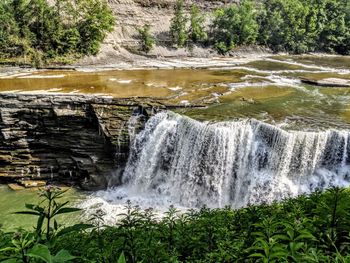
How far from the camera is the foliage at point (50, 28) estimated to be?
88.7 ft

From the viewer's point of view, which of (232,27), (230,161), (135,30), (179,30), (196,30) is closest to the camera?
(230,161)

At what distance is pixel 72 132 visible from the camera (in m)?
14.4

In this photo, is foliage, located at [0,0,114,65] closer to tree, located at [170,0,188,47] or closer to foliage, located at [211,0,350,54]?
tree, located at [170,0,188,47]

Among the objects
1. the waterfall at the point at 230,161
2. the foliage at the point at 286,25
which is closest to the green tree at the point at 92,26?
the foliage at the point at 286,25

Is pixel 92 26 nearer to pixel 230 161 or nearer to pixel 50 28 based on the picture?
pixel 50 28

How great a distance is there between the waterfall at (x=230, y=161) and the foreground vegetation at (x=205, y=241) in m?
8.13

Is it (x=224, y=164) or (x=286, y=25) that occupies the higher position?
(x=286, y=25)

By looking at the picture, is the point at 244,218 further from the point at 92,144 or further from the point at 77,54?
the point at 77,54

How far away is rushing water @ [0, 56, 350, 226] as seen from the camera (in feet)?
39.5

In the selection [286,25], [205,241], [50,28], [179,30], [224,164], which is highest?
[286,25]

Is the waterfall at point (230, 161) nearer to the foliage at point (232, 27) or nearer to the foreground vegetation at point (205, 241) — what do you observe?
the foreground vegetation at point (205, 241)

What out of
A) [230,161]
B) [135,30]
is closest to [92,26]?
[135,30]

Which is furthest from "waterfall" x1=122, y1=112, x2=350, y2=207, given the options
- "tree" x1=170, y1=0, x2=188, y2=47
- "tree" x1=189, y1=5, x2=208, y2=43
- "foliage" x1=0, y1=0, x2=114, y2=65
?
"tree" x1=189, y1=5, x2=208, y2=43

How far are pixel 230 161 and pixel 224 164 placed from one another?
236 mm
